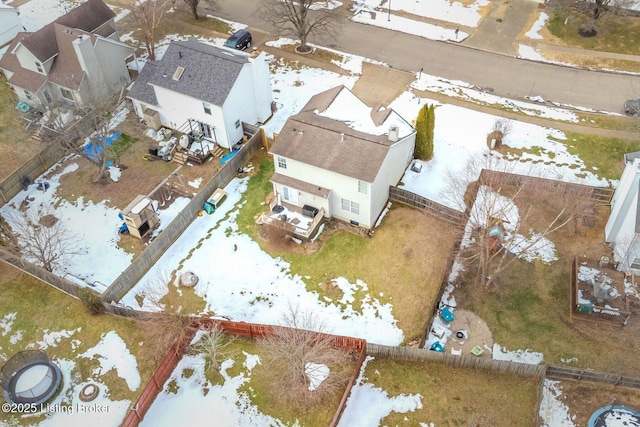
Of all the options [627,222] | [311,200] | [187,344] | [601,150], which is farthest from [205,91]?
[601,150]

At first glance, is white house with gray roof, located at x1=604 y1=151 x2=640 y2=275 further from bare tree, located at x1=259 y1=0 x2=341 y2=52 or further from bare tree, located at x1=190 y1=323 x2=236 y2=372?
bare tree, located at x1=259 y1=0 x2=341 y2=52

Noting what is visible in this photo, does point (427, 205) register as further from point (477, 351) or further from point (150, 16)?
point (150, 16)

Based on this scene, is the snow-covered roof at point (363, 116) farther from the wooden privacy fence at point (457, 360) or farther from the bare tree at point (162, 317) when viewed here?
the bare tree at point (162, 317)

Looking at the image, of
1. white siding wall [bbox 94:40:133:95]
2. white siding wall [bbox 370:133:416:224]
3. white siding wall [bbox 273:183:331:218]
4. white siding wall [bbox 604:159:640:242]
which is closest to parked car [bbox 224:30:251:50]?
white siding wall [bbox 94:40:133:95]

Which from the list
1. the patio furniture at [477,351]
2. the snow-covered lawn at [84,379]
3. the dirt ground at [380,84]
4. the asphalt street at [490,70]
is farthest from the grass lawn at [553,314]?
the snow-covered lawn at [84,379]

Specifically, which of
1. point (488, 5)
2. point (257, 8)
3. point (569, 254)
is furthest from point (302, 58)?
point (569, 254)

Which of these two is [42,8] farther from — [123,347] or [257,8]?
[123,347]
